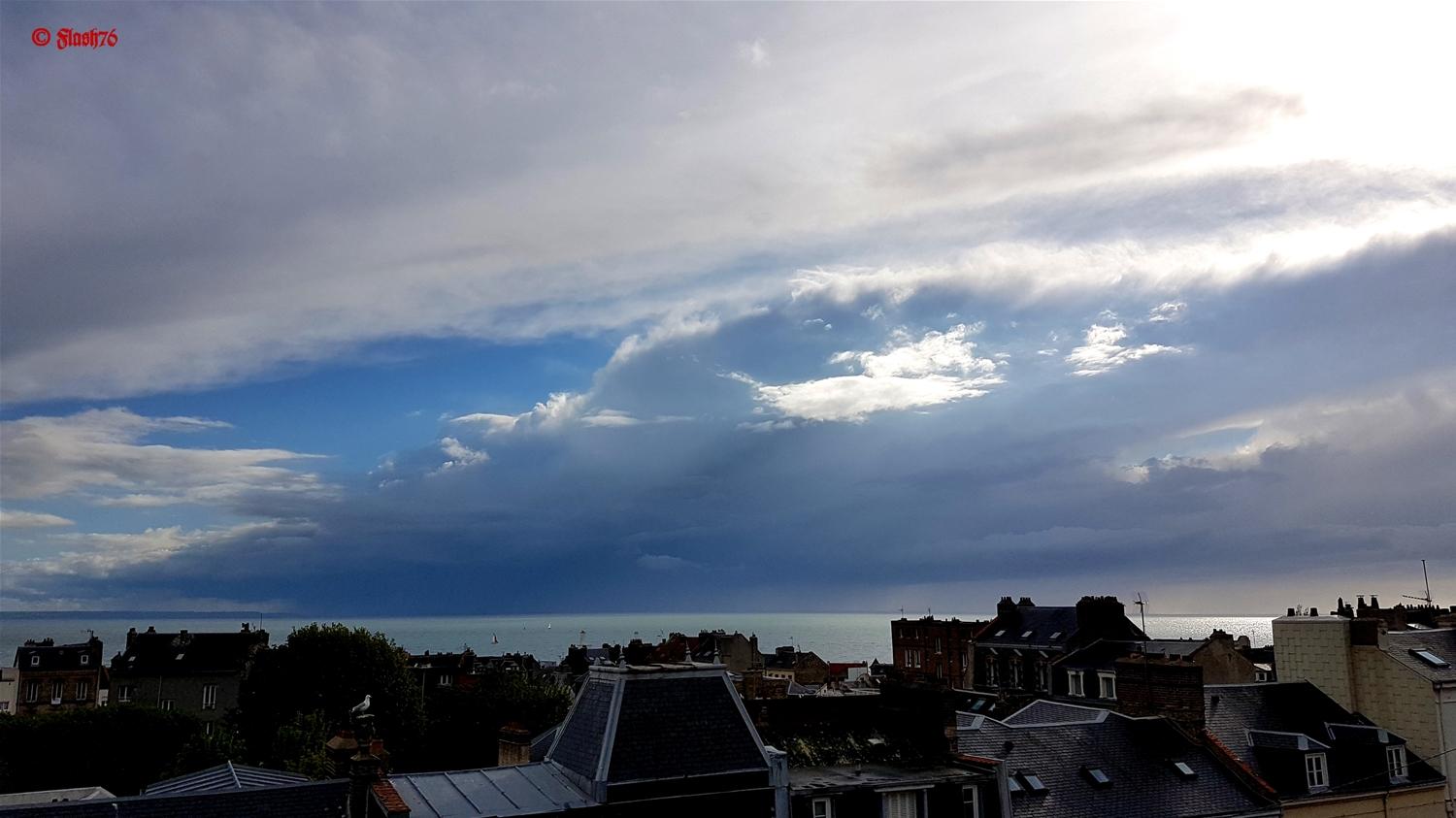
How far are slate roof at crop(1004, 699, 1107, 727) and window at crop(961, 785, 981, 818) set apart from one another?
336 inches

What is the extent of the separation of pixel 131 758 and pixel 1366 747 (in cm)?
7580

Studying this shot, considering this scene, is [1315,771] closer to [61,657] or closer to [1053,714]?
[1053,714]

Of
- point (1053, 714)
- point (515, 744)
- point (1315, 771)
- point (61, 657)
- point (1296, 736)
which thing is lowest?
point (1315, 771)

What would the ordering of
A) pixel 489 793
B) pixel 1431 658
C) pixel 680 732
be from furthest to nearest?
pixel 1431 658
pixel 680 732
pixel 489 793

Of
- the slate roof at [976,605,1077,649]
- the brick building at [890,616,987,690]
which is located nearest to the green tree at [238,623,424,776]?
the brick building at [890,616,987,690]

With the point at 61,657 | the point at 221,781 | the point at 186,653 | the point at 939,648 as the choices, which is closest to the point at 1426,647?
the point at 221,781

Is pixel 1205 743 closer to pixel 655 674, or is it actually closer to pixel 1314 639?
pixel 1314 639

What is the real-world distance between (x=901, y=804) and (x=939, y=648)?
72.2 m

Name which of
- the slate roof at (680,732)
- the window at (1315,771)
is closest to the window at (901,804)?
the slate roof at (680,732)

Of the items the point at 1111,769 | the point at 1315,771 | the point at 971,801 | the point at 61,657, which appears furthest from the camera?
the point at 61,657

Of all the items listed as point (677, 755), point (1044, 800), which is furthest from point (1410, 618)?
point (677, 755)

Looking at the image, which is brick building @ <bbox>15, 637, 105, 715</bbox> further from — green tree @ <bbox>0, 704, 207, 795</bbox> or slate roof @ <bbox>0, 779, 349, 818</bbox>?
slate roof @ <bbox>0, 779, 349, 818</bbox>

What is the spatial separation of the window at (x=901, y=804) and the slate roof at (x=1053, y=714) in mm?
10461

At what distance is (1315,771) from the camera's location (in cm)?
3853
